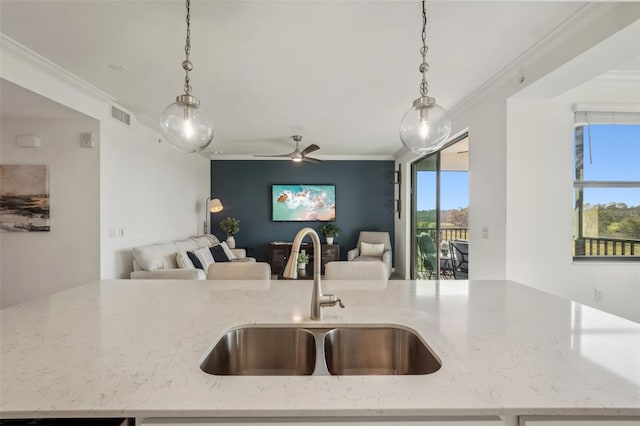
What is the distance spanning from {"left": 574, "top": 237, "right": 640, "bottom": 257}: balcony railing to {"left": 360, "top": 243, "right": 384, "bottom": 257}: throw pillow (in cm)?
334

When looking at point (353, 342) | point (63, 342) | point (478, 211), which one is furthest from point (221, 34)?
point (478, 211)

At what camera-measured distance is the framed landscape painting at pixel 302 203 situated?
21.1 ft

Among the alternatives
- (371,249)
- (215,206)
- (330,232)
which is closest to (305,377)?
(371,249)

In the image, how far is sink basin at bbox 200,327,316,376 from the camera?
3.68 feet

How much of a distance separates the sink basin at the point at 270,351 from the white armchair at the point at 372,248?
4.64m

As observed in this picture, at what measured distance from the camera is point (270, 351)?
1157 mm

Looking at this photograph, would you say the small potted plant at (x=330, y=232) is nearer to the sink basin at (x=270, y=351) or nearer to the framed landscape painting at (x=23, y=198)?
the framed landscape painting at (x=23, y=198)

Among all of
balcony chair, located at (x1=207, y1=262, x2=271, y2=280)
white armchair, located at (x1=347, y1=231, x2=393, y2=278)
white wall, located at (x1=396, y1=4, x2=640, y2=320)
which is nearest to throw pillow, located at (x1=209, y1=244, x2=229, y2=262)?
white armchair, located at (x1=347, y1=231, x2=393, y2=278)

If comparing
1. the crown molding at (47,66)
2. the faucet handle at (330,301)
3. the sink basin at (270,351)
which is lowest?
the sink basin at (270,351)

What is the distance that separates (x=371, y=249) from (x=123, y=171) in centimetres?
435

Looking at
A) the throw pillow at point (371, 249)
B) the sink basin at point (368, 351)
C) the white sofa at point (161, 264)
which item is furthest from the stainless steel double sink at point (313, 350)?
the throw pillow at point (371, 249)

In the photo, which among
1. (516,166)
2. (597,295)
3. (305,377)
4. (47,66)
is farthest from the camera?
(597,295)

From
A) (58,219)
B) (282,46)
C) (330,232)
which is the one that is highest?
(282,46)

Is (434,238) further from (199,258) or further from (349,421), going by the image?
(349,421)
